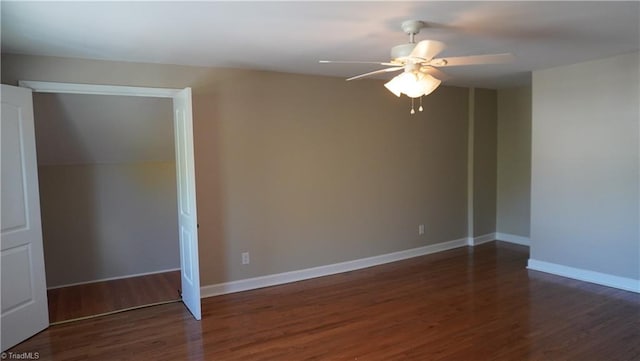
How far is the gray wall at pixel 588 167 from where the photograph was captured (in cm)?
406

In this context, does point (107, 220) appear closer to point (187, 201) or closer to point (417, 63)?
point (187, 201)

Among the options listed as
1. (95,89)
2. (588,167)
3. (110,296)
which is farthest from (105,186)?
(588,167)

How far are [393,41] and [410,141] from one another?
2472 millimetres

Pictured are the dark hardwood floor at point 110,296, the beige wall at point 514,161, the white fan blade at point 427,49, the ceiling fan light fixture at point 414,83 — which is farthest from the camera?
the beige wall at point 514,161

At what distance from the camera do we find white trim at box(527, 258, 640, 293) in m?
4.12

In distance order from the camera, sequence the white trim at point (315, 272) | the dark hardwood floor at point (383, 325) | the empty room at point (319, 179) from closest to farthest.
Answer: the empty room at point (319, 179), the dark hardwood floor at point (383, 325), the white trim at point (315, 272)

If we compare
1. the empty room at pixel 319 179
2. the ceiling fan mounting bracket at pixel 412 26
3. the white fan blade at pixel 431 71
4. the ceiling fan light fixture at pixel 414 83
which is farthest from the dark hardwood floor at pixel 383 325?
the ceiling fan mounting bracket at pixel 412 26

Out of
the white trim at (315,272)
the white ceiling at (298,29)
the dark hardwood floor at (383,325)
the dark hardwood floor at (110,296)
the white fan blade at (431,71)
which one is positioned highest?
the white ceiling at (298,29)

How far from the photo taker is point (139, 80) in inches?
148

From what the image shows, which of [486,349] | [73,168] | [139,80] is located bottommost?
[486,349]

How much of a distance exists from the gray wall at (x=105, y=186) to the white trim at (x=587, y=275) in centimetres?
448

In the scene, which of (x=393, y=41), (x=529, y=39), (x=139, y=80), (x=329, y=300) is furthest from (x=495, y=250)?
(x=139, y=80)

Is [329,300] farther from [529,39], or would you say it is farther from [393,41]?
[529,39]

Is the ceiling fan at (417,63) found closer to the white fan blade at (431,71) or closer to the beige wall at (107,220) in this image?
the white fan blade at (431,71)
